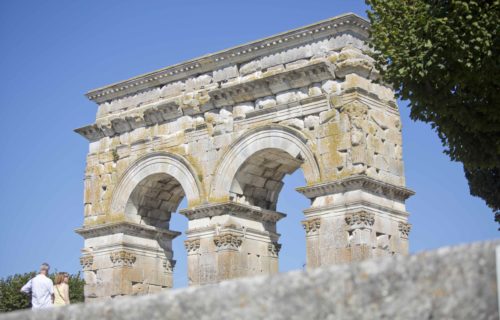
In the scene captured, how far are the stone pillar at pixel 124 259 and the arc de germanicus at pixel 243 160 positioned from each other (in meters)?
0.04

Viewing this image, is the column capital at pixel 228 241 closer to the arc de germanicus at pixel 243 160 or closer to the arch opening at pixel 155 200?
the arc de germanicus at pixel 243 160

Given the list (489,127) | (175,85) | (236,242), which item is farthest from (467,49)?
(175,85)

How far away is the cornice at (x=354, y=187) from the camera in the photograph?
2073 cm

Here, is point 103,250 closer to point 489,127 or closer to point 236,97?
point 236,97

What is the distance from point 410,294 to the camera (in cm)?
292

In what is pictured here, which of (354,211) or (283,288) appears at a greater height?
(354,211)

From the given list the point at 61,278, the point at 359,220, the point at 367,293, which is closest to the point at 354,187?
the point at 359,220

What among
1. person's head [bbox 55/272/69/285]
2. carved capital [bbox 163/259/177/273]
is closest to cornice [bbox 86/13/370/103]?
carved capital [bbox 163/259/177/273]

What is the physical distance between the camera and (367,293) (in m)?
2.99

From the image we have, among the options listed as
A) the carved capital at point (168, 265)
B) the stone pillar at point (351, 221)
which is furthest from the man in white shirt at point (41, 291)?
the carved capital at point (168, 265)

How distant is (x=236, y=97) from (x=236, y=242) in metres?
4.25

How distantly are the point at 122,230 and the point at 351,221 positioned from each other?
856 cm

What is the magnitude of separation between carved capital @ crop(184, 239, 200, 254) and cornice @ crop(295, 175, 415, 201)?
12.7 feet

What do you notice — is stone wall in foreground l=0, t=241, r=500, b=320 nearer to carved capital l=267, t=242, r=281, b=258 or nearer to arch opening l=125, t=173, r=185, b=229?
carved capital l=267, t=242, r=281, b=258
